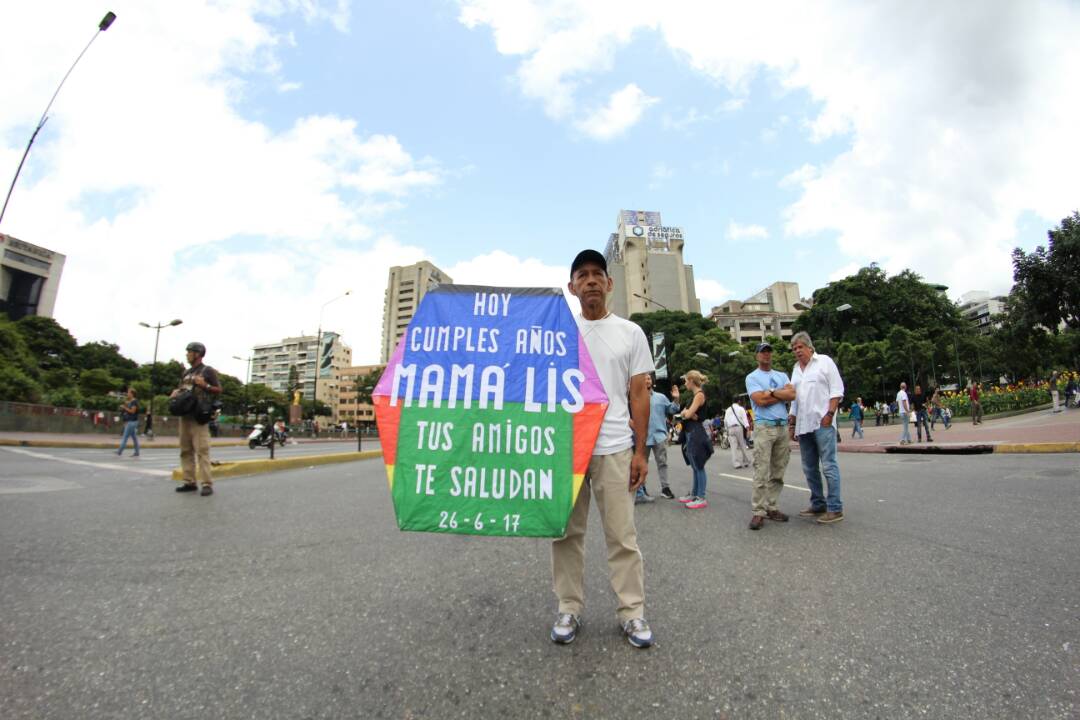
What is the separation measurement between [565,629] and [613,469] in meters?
0.74

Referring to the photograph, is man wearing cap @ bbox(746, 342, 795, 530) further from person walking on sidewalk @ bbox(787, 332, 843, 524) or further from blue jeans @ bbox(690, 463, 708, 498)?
blue jeans @ bbox(690, 463, 708, 498)

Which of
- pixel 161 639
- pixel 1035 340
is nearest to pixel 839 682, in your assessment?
pixel 161 639

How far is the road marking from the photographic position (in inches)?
237

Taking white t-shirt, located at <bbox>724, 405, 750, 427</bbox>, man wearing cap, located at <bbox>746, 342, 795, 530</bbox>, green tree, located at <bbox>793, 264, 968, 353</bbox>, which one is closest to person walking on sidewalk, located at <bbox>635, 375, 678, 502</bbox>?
man wearing cap, located at <bbox>746, 342, 795, 530</bbox>

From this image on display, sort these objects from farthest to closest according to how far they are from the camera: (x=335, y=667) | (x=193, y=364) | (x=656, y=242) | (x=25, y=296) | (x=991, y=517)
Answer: (x=656, y=242) → (x=25, y=296) → (x=193, y=364) → (x=991, y=517) → (x=335, y=667)

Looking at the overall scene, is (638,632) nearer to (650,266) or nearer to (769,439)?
(769,439)

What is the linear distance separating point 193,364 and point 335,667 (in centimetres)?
572

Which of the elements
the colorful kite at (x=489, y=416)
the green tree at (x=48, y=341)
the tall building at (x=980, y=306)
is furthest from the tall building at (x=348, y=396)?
the tall building at (x=980, y=306)

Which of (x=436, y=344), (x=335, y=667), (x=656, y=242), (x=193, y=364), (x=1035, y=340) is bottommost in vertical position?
(x=335, y=667)

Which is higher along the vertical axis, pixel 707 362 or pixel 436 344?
pixel 707 362

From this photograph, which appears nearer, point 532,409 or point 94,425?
point 532,409

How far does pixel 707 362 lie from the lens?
173ft

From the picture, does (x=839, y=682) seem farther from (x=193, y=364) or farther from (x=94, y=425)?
(x=94, y=425)

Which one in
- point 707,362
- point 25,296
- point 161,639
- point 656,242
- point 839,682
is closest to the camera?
point 839,682
